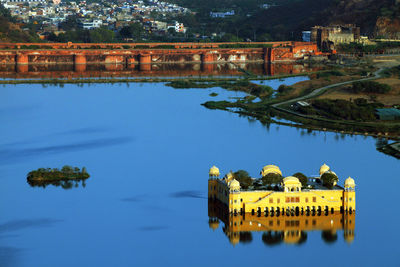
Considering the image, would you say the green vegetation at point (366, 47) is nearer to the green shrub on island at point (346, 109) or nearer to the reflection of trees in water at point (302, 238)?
the green shrub on island at point (346, 109)

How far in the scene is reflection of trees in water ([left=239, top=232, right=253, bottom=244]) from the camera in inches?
2021

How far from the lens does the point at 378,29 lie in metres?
165

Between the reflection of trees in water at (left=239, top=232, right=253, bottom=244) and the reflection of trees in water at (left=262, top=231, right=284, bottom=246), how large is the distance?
675 mm

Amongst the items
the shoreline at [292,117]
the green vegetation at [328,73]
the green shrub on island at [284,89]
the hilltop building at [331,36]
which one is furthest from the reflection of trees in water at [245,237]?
the hilltop building at [331,36]

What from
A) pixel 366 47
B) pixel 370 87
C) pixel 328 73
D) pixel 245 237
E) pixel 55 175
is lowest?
pixel 245 237

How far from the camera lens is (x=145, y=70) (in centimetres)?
13662

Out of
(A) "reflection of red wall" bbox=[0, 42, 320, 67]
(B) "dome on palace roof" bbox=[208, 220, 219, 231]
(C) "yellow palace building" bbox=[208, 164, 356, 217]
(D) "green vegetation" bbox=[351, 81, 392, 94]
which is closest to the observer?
(B) "dome on palace roof" bbox=[208, 220, 219, 231]

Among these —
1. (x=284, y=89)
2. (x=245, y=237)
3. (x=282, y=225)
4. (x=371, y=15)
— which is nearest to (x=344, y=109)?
(x=284, y=89)

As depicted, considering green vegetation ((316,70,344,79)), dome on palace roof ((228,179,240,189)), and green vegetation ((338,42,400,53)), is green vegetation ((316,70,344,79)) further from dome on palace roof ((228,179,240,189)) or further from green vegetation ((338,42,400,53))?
dome on palace roof ((228,179,240,189))

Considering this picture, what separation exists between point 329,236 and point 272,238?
298 cm

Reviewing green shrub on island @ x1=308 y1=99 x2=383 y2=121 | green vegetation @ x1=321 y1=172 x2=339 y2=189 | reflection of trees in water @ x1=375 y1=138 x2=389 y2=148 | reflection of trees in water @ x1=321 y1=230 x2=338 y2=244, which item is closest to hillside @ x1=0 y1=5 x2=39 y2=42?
green shrub on island @ x1=308 y1=99 x2=383 y2=121

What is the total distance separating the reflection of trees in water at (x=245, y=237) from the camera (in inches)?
2021

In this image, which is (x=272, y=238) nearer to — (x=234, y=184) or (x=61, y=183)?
(x=234, y=184)

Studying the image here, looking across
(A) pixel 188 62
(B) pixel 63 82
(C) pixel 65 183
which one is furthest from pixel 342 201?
(A) pixel 188 62
